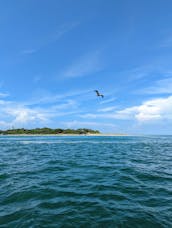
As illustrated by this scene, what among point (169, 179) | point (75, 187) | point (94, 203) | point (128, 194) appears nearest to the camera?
point (94, 203)

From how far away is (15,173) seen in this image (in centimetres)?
1672

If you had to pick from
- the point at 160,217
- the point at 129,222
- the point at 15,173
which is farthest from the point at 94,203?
the point at 15,173

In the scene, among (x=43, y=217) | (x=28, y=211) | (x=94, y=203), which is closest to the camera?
(x=43, y=217)

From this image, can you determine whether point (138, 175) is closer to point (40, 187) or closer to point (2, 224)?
point (40, 187)

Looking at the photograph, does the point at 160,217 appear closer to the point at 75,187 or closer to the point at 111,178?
the point at 75,187

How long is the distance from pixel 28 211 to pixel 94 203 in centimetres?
313

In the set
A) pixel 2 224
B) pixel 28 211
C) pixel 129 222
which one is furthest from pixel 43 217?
pixel 129 222

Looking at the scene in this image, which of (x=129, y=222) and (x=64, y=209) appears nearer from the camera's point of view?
(x=129, y=222)

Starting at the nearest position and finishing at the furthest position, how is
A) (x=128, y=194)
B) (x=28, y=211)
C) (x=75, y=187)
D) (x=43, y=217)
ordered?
(x=43, y=217) < (x=28, y=211) < (x=128, y=194) < (x=75, y=187)

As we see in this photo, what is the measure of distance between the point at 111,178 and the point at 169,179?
14.0 feet

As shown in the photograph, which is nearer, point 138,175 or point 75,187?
point 75,187

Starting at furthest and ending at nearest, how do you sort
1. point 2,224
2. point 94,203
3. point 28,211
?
point 94,203, point 28,211, point 2,224

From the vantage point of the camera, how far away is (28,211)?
8836 millimetres

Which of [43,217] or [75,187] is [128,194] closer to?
[75,187]
